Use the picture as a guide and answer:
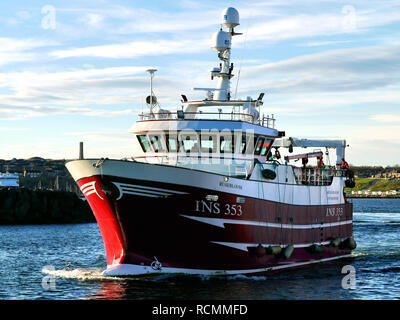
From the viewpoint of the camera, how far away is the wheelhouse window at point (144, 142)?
27.9 m

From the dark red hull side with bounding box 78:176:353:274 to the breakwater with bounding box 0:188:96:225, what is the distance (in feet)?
204

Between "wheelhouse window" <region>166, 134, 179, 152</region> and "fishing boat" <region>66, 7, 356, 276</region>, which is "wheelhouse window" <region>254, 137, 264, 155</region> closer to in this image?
"fishing boat" <region>66, 7, 356, 276</region>

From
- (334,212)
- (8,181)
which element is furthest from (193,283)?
(8,181)

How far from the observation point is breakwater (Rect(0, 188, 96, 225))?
83.9 meters

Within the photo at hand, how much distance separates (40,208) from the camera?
86375 mm

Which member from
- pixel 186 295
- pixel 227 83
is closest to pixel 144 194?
pixel 186 295

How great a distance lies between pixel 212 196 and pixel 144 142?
579 cm

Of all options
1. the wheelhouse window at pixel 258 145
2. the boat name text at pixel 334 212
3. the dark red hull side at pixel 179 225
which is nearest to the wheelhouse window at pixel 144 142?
the dark red hull side at pixel 179 225

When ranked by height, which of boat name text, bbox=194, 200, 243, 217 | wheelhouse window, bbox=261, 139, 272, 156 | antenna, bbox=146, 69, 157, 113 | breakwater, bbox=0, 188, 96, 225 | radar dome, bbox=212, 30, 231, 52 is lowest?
breakwater, bbox=0, 188, 96, 225

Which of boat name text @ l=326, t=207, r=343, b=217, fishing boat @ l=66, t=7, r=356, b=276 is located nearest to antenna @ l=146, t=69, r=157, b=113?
fishing boat @ l=66, t=7, r=356, b=276

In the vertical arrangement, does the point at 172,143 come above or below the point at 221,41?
below

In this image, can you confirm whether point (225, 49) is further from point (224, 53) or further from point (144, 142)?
point (144, 142)

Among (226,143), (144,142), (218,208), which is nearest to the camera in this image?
(218,208)
